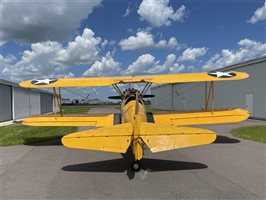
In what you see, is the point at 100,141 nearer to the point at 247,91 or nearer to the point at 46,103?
the point at 247,91

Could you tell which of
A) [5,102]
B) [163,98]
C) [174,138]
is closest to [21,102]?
[5,102]

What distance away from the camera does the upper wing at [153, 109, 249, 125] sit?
30.8ft

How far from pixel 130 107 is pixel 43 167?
106 inches

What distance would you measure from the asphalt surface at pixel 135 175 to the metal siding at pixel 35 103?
2377 cm

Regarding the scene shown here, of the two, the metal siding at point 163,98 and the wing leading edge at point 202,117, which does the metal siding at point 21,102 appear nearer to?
the wing leading edge at point 202,117

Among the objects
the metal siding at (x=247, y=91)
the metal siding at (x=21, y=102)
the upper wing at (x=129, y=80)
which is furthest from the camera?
the metal siding at (x=21, y=102)

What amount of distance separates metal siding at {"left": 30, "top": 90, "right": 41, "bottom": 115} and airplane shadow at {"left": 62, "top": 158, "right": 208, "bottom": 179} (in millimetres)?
26021

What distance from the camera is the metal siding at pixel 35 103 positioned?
1195 inches

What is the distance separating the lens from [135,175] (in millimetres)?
5469

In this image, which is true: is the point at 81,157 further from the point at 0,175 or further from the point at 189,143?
the point at 189,143

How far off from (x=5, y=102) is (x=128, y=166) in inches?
747

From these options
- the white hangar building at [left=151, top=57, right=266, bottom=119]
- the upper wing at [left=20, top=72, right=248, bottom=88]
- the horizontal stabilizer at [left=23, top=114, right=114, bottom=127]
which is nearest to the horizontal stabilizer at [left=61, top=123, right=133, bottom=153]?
the upper wing at [left=20, top=72, right=248, bottom=88]

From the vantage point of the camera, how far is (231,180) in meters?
Result: 5.00

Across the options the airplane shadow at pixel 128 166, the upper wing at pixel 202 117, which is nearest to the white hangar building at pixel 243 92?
the upper wing at pixel 202 117
